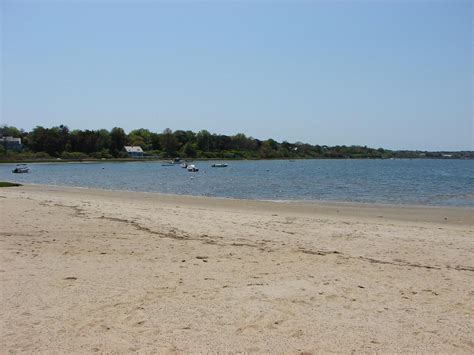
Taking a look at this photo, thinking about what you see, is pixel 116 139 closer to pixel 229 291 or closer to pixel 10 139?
pixel 10 139

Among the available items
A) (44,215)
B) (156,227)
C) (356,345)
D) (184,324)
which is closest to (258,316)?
(184,324)

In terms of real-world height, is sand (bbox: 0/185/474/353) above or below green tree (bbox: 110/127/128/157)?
below

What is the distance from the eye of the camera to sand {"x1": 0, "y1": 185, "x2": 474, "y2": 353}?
5.62 m

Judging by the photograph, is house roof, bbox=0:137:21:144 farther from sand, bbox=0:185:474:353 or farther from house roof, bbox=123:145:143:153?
sand, bbox=0:185:474:353

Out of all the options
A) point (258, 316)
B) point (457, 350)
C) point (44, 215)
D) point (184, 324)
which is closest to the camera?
point (457, 350)

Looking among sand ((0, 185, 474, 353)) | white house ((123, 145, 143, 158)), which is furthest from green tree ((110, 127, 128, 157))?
sand ((0, 185, 474, 353))

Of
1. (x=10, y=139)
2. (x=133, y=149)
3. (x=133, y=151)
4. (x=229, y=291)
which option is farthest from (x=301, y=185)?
(x=10, y=139)

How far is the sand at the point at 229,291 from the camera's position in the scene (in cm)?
562

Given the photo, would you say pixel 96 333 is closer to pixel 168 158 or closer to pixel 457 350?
pixel 457 350

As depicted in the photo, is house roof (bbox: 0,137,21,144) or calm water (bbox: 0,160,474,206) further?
house roof (bbox: 0,137,21,144)

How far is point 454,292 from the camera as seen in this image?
7.78 metres

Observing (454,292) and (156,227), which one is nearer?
(454,292)

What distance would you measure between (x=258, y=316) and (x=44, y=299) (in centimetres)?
321

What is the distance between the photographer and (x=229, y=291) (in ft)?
24.9
